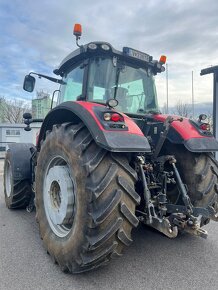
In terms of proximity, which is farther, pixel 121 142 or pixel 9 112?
pixel 9 112

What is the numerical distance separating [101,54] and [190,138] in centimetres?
148

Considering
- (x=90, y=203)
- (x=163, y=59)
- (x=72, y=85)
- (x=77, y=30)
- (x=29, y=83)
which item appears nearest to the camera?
(x=90, y=203)

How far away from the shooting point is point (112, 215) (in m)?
2.13

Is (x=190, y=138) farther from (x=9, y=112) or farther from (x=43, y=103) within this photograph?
(x=9, y=112)

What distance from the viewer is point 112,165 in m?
2.22

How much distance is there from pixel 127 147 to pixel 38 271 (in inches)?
59.8

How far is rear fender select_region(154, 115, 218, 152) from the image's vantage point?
2871mm

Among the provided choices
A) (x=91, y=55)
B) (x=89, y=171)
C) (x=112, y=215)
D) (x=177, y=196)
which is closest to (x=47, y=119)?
(x=91, y=55)

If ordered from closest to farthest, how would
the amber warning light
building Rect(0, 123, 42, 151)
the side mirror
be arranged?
the amber warning light < the side mirror < building Rect(0, 123, 42, 151)

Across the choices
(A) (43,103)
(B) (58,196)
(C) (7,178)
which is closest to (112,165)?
(B) (58,196)

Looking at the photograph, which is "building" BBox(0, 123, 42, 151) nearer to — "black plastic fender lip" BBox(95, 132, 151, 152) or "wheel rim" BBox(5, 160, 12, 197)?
"wheel rim" BBox(5, 160, 12, 197)

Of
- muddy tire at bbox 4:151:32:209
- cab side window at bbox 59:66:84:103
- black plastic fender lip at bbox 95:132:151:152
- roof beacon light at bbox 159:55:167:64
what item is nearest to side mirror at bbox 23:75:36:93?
cab side window at bbox 59:66:84:103

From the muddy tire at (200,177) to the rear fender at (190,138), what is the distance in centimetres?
15

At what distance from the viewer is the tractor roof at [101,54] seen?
123 inches
